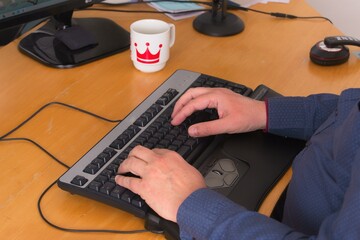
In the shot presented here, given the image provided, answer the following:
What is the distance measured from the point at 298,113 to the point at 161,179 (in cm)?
32

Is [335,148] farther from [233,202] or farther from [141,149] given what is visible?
[141,149]

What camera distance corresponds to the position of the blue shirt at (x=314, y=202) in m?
0.58

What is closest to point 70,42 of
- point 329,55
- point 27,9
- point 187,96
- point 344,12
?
point 27,9

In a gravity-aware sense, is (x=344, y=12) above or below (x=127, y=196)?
below

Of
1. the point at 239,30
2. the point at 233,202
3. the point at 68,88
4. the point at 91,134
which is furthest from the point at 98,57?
the point at 233,202

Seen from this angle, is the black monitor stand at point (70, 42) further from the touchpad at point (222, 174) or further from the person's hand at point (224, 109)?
the touchpad at point (222, 174)

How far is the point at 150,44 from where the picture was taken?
0.98 meters

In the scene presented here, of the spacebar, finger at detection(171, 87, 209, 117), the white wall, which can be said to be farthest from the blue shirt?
the white wall

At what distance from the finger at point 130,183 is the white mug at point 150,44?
1.27 feet

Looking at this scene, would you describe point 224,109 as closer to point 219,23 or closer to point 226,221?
point 226,221

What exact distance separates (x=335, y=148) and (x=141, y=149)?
0.93 feet

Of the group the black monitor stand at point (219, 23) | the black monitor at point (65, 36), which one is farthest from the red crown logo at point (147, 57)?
the black monitor stand at point (219, 23)

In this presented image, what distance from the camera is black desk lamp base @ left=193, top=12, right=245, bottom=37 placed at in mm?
1182

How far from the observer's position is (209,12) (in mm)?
1269
